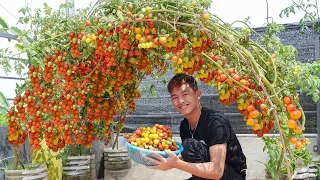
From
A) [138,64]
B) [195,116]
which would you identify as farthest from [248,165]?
[138,64]

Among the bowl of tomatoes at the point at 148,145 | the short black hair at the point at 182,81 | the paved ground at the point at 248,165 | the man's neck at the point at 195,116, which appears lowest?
the paved ground at the point at 248,165

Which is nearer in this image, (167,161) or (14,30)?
(167,161)

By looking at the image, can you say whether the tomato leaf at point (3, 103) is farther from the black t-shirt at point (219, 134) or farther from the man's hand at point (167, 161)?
the black t-shirt at point (219, 134)

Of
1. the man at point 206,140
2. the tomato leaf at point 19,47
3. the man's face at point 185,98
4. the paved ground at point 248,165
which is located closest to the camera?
the tomato leaf at point 19,47

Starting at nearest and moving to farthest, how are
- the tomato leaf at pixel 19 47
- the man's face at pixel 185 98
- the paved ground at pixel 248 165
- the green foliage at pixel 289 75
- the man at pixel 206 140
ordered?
the green foliage at pixel 289 75 < the tomato leaf at pixel 19 47 < the man at pixel 206 140 < the man's face at pixel 185 98 < the paved ground at pixel 248 165

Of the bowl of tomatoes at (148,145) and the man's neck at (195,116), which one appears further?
the man's neck at (195,116)

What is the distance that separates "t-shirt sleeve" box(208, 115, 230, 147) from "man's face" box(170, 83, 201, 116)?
137mm

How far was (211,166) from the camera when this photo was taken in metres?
1.58

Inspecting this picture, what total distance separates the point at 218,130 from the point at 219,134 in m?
0.03

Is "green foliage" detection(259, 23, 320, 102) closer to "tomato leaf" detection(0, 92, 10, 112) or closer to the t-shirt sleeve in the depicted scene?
the t-shirt sleeve

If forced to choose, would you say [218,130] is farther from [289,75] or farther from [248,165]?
[248,165]

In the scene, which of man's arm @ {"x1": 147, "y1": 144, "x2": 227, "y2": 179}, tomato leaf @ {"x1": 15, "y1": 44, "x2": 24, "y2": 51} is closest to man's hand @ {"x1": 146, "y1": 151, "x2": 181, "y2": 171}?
man's arm @ {"x1": 147, "y1": 144, "x2": 227, "y2": 179}

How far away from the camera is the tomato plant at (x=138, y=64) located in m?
1.21

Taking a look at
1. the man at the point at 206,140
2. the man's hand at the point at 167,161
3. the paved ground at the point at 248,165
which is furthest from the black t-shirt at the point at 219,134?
the paved ground at the point at 248,165
